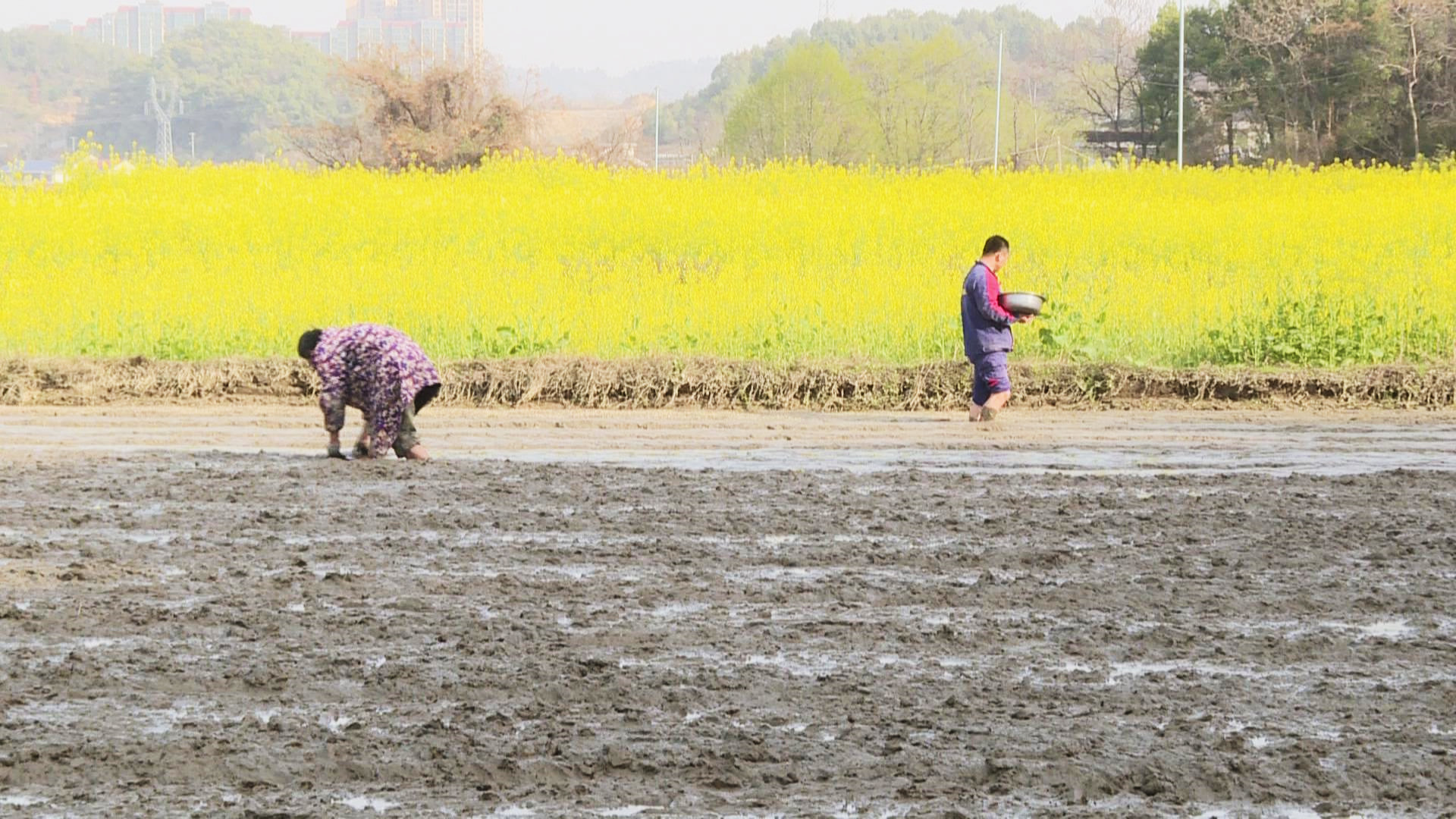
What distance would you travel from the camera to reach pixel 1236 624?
645 cm

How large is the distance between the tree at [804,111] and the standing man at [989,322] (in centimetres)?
5434

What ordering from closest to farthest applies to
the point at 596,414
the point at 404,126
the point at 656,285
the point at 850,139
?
the point at 596,414
the point at 656,285
the point at 404,126
the point at 850,139

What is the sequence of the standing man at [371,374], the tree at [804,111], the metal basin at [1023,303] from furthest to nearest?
1. the tree at [804,111]
2. the metal basin at [1023,303]
3. the standing man at [371,374]

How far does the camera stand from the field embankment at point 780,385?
14359mm

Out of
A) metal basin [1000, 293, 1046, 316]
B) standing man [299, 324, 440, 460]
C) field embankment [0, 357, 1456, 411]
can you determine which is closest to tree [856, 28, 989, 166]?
field embankment [0, 357, 1456, 411]

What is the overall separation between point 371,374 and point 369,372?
0.05ft

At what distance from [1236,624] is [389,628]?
119 inches

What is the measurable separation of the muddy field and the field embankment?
3.40m

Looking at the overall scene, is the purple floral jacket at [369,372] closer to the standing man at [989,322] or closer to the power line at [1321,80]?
the standing man at [989,322]

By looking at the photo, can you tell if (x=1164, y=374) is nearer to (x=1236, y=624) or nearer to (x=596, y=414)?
(x=596, y=414)

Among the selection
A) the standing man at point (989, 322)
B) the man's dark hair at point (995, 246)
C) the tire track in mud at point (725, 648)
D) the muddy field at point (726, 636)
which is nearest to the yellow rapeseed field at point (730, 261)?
the standing man at point (989, 322)

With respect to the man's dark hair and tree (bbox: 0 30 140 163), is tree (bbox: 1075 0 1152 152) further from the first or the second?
tree (bbox: 0 30 140 163)

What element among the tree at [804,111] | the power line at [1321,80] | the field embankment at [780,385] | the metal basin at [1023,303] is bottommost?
the field embankment at [780,385]

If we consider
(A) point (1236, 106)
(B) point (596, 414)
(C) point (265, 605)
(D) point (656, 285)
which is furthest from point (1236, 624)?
(A) point (1236, 106)
